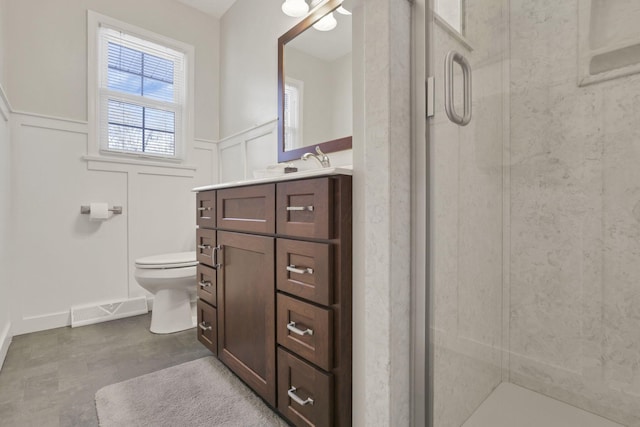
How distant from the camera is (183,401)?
1.37 metres

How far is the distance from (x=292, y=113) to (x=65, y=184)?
1.72m

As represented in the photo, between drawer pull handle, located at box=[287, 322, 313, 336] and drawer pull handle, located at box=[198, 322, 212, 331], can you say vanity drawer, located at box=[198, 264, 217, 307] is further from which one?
drawer pull handle, located at box=[287, 322, 313, 336]

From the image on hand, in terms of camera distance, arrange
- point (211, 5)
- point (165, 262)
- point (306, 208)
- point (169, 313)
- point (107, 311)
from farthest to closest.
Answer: point (211, 5) → point (107, 311) → point (169, 313) → point (165, 262) → point (306, 208)

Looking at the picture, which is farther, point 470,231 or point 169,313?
point 169,313

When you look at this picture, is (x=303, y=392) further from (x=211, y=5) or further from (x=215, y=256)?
(x=211, y=5)

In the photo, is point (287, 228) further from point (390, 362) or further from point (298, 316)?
point (390, 362)

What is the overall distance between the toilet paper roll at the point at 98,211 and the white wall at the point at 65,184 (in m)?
0.08

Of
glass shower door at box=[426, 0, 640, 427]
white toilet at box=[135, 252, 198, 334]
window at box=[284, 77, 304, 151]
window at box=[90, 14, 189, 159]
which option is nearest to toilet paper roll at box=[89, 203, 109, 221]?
window at box=[90, 14, 189, 159]

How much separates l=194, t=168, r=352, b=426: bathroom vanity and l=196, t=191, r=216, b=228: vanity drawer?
0.17 ft

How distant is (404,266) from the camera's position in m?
0.93

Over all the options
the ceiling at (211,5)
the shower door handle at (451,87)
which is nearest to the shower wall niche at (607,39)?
the shower door handle at (451,87)

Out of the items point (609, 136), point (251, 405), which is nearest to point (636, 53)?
point (609, 136)

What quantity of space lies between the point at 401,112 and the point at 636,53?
735 mm

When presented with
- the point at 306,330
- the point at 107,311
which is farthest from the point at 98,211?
Answer: the point at 306,330
